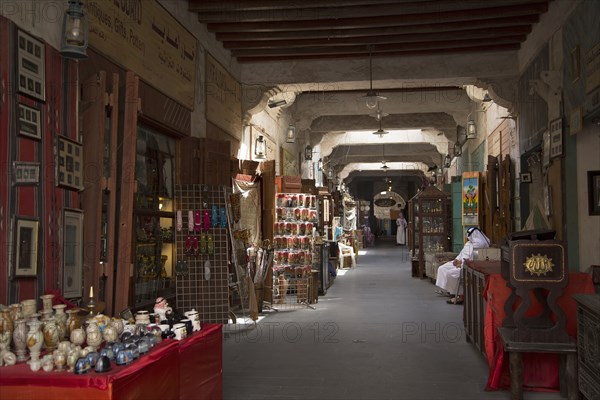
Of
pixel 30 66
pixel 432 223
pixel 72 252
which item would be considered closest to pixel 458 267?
pixel 432 223

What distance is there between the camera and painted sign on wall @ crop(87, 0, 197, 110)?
480 cm

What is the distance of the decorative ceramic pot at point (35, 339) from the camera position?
272cm

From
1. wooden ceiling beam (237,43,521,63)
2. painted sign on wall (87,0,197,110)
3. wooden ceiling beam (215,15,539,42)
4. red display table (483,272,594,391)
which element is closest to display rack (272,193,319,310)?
wooden ceiling beam (237,43,521,63)

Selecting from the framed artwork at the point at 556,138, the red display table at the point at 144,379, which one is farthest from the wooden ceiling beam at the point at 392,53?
the red display table at the point at 144,379

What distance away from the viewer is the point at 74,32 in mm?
3908

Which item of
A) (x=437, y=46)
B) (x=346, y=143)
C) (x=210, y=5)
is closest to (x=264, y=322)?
(x=210, y=5)

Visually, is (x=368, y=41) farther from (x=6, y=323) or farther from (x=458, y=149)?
(x=458, y=149)

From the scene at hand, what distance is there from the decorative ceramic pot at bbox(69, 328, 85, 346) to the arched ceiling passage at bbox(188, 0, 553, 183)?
15.9 ft

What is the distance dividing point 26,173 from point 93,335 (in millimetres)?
1255

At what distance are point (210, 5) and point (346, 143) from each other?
12.5 m

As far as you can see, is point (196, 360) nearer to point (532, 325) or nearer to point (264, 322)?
point (532, 325)

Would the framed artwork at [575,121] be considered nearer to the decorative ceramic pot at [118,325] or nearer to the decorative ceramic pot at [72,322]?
the decorative ceramic pot at [118,325]

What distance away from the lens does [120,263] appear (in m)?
4.48

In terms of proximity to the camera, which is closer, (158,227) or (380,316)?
(158,227)
